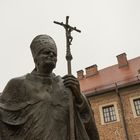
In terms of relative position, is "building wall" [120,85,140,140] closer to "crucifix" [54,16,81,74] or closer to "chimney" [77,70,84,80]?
"chimney" [77,70,84,80]

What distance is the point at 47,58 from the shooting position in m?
2.59

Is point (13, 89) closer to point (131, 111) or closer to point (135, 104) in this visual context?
point (131, 111)

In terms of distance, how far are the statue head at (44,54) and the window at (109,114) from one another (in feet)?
63.8

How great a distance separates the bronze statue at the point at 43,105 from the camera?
2.41 m

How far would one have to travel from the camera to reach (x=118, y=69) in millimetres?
27125

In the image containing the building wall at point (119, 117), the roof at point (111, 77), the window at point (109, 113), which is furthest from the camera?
the roof at point (111, 77)

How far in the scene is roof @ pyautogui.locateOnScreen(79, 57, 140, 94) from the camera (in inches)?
909

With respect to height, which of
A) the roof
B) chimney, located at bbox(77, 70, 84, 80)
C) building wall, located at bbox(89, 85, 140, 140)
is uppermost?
chimney, located at bbox(77, 70, 84, 80)

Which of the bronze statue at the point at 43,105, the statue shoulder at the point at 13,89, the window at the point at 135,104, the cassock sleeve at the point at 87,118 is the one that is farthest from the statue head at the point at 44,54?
the window at the point at 135,104

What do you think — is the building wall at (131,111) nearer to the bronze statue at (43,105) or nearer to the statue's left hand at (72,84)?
the bronze statue at (43,105)

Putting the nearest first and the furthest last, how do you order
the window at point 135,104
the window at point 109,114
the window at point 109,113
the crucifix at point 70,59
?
the crucifix at point 70,59 → the window at point 135,104 → the window at point 109,113 → the window at point 109,114

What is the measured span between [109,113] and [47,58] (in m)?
19.9

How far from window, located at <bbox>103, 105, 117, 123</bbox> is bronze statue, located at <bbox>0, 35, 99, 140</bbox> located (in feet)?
63.6

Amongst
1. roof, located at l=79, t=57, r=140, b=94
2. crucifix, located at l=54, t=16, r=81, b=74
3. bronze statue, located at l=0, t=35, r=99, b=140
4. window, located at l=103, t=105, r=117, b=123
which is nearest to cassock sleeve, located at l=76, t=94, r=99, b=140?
bronze statue, located at l=0, t=35, r=99, b=140
